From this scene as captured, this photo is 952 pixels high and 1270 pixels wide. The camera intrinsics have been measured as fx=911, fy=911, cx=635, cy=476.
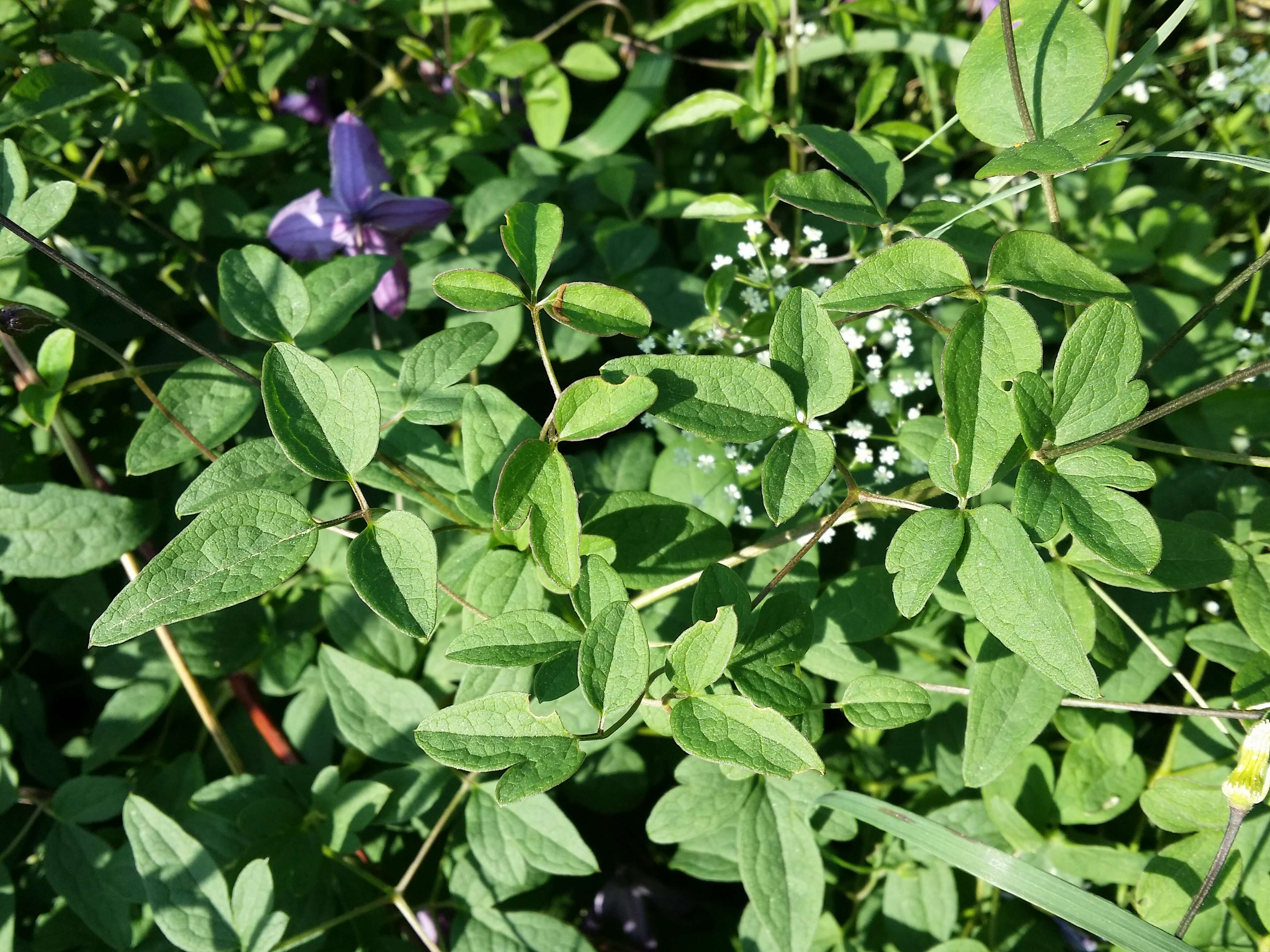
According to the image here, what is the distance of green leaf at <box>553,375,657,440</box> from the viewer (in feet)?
3.01

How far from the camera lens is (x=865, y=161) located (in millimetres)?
1237

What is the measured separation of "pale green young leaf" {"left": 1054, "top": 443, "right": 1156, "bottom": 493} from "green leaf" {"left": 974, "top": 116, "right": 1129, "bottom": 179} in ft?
0.95

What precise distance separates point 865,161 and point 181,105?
3.91 ft

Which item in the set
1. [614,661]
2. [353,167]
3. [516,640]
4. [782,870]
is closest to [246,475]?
[516,640]

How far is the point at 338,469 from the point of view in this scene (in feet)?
3.28

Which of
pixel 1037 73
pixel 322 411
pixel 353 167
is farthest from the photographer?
pixel 353 167

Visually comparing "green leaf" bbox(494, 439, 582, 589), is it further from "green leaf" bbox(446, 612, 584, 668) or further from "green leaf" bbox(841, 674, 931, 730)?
"green leaf" bbox(841, 674, 931, 730)

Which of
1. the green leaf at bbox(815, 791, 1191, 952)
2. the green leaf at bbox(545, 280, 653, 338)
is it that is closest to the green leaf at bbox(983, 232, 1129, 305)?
the green leaf at bbox(545, 280, 653, 338)

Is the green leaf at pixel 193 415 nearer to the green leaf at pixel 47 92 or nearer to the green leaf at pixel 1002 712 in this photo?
the green leaf at pixel 47 92

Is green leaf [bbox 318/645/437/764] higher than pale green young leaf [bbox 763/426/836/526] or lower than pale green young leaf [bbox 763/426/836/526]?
lower

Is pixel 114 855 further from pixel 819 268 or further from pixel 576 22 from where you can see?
pixel 576 22

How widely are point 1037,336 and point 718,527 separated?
0.46 meters

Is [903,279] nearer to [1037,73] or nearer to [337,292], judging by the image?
[1037,73]

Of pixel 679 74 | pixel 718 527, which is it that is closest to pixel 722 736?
pixel 718 527
